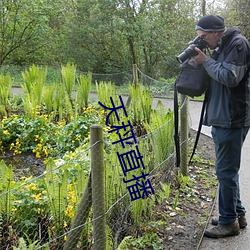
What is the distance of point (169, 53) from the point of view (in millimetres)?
16719

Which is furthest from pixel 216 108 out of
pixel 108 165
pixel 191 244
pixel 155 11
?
pixel 155 11

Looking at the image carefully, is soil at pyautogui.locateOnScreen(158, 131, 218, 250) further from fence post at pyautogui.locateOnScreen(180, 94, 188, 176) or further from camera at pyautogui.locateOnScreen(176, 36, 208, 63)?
camera at pyautogui.locateOnScreen(176, 36, 208, 63)

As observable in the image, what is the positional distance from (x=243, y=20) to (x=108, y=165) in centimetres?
1311

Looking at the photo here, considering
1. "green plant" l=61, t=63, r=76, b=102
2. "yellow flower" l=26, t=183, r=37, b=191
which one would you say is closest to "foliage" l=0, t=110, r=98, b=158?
"green plant" l=61, t=63, r=76, b=102

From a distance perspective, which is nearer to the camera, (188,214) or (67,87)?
(188,214)

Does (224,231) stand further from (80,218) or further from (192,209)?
(80,218)

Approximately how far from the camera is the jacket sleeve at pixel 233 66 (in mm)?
2830

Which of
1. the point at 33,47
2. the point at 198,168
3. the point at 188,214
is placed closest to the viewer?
the point at 188,214

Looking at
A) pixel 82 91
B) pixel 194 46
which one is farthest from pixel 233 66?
pixel 82 91

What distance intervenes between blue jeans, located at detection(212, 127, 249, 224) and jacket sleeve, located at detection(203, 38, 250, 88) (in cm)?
43

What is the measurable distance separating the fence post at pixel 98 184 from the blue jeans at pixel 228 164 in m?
1.17

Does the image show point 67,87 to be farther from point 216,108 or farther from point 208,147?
point 216,108

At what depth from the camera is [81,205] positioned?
247cm

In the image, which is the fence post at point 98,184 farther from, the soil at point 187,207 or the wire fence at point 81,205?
the soil at point 187,207
